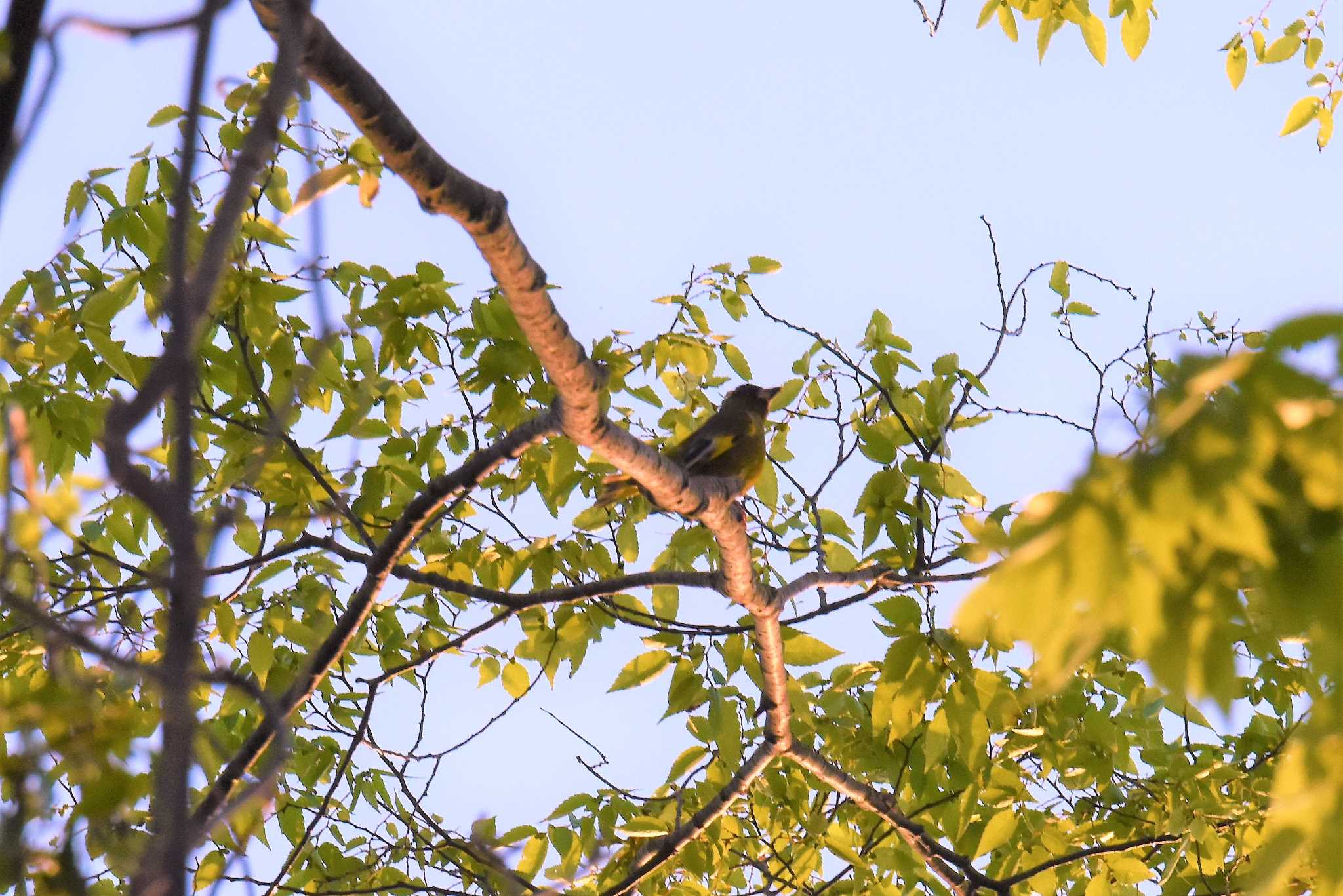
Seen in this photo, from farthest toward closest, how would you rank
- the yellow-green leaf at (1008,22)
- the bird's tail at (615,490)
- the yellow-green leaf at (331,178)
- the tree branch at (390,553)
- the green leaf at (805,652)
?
the yellow-green leaf at (1008,22) → the bird's tail at (615,490) → the green leaf at (805,652) → the tree branch at (390,553) → the yellow-green leaf at (331,178)

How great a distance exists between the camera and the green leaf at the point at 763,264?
442 cm

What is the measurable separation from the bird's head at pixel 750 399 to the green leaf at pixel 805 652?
174cm

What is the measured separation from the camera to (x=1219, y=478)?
3.55ft

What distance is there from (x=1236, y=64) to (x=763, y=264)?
274 centimetres

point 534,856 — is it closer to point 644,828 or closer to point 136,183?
point 644,828

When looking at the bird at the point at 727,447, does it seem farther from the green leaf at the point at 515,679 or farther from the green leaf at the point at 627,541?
the green leaf at the point at 515,679

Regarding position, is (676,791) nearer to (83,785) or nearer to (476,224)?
(476,224)

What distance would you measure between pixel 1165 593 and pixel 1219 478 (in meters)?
0.14

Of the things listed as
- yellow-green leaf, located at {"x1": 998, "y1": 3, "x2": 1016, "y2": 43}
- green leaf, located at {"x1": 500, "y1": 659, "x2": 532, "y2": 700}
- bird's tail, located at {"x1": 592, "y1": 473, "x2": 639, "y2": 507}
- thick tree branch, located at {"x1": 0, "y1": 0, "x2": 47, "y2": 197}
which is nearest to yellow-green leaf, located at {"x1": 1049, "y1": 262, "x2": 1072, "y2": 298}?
yellow-green leaf, located at {"x1": 998, "y1": 3, "x2": 1016, "y2": 43}

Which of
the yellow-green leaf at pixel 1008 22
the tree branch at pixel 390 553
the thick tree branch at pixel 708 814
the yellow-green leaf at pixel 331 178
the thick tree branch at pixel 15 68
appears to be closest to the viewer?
the thick tree branch at pixel 15 68

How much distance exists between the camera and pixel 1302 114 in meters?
5.36

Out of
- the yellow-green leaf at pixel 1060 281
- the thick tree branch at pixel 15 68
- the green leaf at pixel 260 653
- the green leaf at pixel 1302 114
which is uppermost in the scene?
the green leaf at pixel 1302 114

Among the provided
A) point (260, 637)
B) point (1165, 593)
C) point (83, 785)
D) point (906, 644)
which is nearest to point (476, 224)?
point (83, 785)

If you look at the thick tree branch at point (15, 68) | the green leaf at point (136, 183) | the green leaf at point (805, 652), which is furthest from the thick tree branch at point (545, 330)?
the green leaf at point (136, 183)
